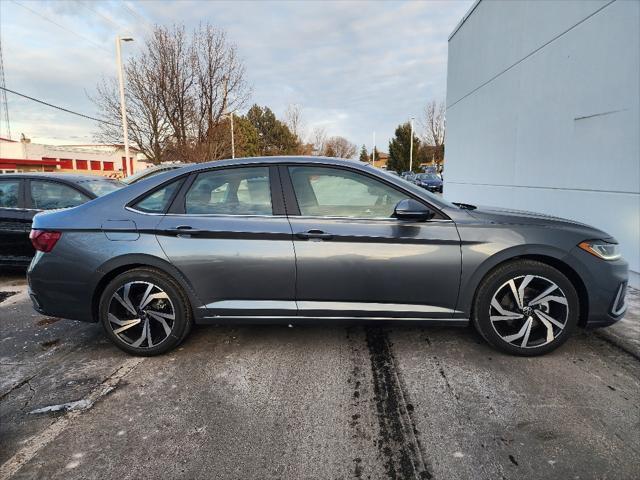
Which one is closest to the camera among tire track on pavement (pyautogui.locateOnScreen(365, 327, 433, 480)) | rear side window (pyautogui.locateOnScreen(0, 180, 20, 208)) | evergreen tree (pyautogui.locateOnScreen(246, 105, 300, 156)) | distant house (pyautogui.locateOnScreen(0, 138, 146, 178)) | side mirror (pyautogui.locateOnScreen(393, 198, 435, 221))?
tire track on pavement (pyautogui.locateOnScreen(365, 327, 433, 480))

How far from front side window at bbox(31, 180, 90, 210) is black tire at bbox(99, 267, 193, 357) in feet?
10.2

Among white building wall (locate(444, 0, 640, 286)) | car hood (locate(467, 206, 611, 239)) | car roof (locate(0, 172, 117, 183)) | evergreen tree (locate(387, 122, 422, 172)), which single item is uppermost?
evergreen tree (locate(387, 122, 422, 172))

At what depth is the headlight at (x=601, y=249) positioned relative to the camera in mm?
3009

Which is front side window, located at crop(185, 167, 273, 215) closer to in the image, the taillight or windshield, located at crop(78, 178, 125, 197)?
the taillight

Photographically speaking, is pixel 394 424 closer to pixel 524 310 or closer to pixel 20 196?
pixel 524 310

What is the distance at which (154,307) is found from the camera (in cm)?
319

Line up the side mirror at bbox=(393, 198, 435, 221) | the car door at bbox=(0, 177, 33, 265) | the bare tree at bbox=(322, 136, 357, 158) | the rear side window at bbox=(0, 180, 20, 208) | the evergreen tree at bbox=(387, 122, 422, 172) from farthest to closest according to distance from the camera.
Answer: the bare tree at bbox=(322, 136, 357, 158)
the evergreen tree at bbox=(387, 122, 422, 172)
the rear side window at bbox=(0, 180, 20, 208)
the car door at bbox=(0, 177, 33, 265)
the side mirror at bbox=(393, 198, 435, 221)

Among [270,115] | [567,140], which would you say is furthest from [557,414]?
[270,115]

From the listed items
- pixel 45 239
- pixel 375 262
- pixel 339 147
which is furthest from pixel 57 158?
pixel 375 262

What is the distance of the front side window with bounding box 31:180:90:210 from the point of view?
18.3 ft

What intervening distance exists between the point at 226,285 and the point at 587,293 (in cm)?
280

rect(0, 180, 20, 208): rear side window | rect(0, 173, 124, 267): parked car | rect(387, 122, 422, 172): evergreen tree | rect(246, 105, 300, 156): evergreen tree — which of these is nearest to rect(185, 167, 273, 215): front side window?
rect(0, 173, 124, 267): parked car

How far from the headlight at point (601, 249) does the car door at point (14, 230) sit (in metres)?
6.53

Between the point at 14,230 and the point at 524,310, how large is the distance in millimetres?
6314
